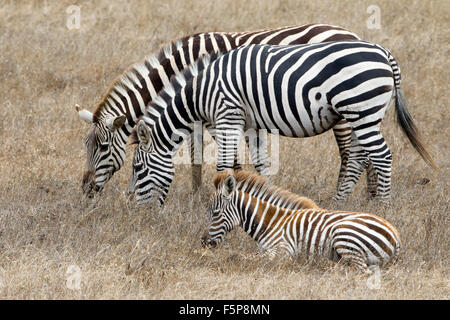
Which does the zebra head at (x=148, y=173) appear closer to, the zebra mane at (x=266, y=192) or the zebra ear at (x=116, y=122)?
the zebra ear at (x=116, y=122)

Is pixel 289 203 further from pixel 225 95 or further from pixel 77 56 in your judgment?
pixel 77 56

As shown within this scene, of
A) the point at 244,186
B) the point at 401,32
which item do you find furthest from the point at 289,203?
the point at 401,32

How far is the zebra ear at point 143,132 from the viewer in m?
8.62

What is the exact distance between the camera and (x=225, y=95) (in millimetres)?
8672

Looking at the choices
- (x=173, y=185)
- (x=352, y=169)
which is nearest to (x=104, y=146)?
(x=173, y=185)

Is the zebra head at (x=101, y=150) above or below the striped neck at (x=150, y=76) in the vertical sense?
below

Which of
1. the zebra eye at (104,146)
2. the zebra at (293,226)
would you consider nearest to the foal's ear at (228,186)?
the zebra at (293,226)

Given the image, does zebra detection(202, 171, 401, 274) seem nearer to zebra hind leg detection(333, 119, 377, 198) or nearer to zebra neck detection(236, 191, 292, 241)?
zebra neck detection(236, 191, 292, 241)

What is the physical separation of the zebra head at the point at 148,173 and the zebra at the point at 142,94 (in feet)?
1.54

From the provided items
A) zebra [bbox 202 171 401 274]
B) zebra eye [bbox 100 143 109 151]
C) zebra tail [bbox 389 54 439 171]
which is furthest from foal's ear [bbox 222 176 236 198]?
zebra tail [bbox 389 54 439 171]

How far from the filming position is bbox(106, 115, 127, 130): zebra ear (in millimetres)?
8922

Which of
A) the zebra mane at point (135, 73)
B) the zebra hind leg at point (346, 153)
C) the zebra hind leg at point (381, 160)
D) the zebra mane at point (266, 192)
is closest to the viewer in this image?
the zebra mane at point (266, 192)

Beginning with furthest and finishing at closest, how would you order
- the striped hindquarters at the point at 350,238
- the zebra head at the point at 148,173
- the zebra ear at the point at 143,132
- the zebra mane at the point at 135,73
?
1. the zebra mane at the point at 135,73
2. the zebra head at the point at 148,173
3. the zebra ear at the point at 143,132
4. the striped hindquarters at the point at 350,238

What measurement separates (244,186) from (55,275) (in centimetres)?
235
